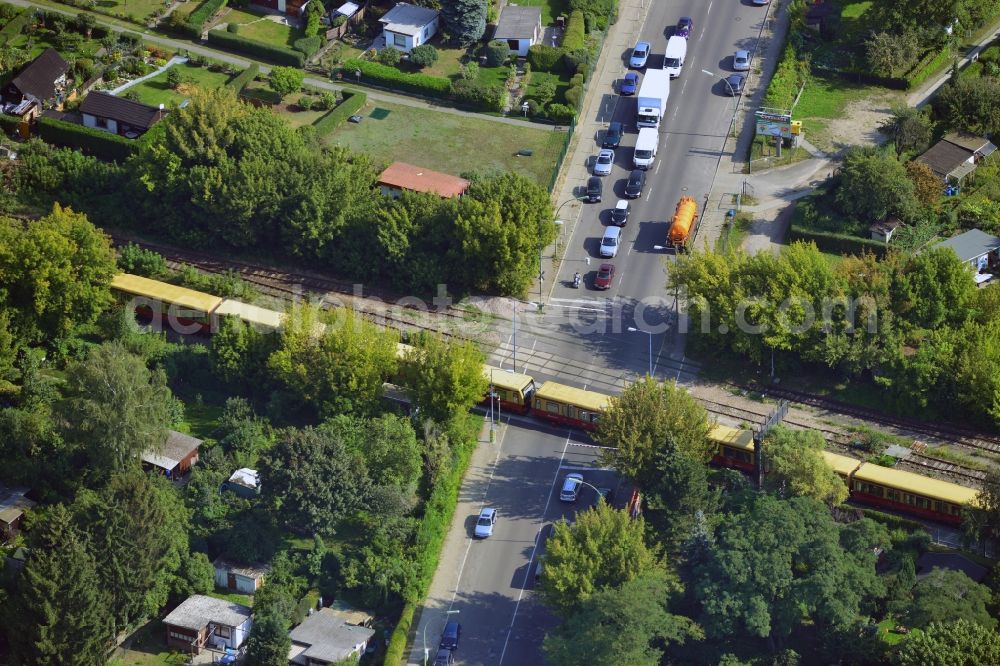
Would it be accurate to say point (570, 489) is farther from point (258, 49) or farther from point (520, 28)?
point (258, 49)

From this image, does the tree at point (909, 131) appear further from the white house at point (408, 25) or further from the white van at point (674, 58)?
the white house at point (408, 25)

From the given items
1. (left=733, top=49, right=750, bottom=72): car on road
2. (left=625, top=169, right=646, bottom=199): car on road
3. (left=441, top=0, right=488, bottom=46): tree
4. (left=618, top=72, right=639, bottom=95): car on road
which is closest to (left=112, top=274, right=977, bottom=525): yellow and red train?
(left=625, top=169, right=646, bottom=199): car on road

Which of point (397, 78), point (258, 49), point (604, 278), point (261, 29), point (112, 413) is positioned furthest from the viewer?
point (261, 29)

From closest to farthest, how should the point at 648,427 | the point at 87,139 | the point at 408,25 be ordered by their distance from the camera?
1. the point at 648,427
2. the point at 87,139
3. the point at 408,25

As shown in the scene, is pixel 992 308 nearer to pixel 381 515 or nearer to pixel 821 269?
pixel 821 269

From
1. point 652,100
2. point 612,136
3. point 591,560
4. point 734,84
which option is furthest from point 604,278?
point 591,560

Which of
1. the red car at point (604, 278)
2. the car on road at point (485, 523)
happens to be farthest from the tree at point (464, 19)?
the car on road at point (485, 523)

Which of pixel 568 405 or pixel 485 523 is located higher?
pixel 568 405

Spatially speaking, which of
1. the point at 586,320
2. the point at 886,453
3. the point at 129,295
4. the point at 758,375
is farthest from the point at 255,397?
the point at 886,453
